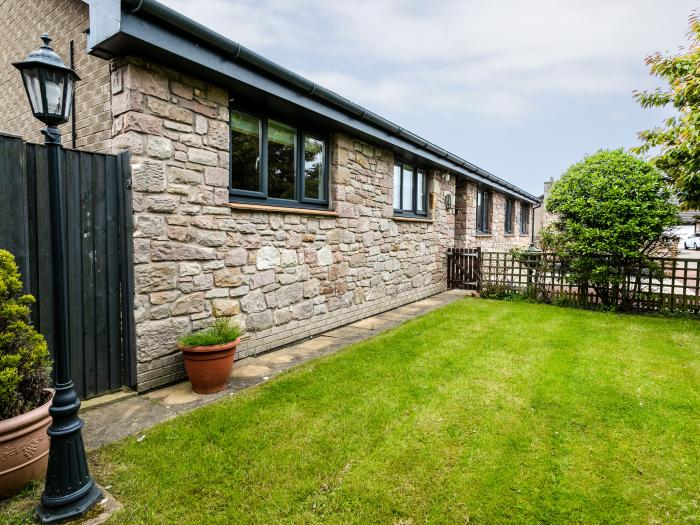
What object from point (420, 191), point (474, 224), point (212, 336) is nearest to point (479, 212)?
point (474, 224)

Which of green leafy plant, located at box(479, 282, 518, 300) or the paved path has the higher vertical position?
green leafy plant, located at box(479, 282, 518, 300)

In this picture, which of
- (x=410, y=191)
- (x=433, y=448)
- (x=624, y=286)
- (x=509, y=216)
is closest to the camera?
(x=433, y=448)

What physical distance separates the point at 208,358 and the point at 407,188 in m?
6.37

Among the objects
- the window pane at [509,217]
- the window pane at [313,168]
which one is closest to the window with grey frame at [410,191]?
the window pane at [313,168]

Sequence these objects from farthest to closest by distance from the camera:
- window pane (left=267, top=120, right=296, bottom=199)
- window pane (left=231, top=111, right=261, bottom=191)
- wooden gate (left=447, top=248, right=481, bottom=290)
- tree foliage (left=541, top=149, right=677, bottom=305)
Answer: wooden gate (left=447, top=248, right=481, bottom=290)
tree foliage (left=541, top=149, right=677, bottom=305)
window pane (left=267, top=120, right=296, bottom=199)
window pane (left=231, top=111, right=261, bottom=191)

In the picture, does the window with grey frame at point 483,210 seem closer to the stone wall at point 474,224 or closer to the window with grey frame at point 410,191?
the stone wall at point 474,224

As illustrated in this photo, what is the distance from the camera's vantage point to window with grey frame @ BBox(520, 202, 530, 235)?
60.7 feet

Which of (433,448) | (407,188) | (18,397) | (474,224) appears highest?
(407,188)

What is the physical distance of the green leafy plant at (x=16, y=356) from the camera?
2.14m

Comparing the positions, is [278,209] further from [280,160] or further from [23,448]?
[23,448]

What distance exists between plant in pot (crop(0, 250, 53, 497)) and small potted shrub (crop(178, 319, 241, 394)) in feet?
4.26

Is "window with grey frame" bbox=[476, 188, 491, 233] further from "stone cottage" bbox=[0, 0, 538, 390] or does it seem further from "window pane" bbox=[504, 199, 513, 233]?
"stone cottage" bbox=[0, 0, 538, 390]

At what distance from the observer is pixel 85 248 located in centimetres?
340

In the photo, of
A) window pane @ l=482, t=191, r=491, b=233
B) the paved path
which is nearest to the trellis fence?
the paved path
